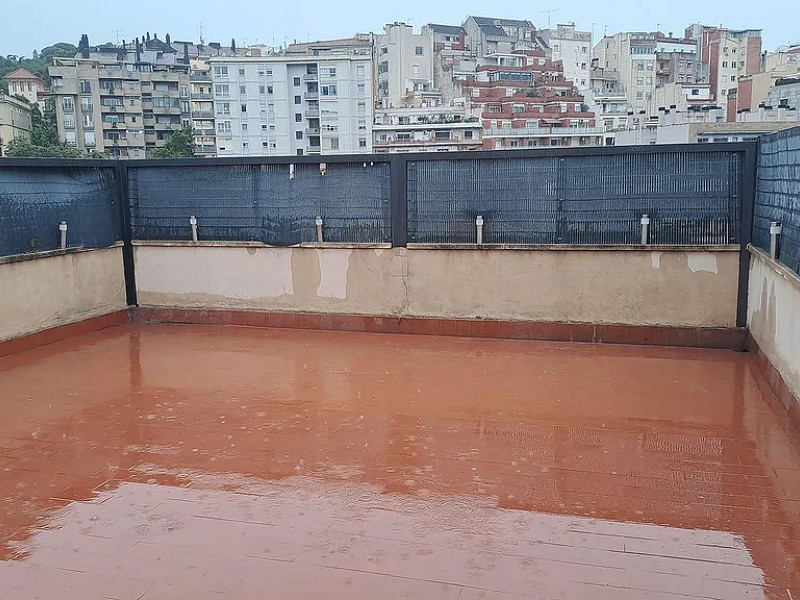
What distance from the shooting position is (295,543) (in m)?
3.13

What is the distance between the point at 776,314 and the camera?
17.3ft

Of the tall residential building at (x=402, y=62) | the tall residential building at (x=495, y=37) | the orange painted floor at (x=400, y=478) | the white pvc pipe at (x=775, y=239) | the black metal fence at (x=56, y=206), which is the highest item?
the tall residential building at (x=495, y=37)

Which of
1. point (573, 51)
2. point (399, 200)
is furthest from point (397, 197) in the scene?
point (573, 51)

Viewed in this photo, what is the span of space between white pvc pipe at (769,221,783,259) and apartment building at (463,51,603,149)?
42.0 m

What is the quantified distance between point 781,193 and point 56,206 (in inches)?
255

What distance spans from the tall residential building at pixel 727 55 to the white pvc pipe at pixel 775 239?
66197 mm

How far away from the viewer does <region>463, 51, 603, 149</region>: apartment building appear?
165ft

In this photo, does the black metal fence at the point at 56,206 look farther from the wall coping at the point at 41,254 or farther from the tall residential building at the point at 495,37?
the tall residential building at the point at 495,37

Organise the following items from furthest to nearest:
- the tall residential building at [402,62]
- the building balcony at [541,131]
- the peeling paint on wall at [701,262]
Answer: the tall residential building at [402,62], the building balcony at [541,131], the peeling paint on wall at [701,262]

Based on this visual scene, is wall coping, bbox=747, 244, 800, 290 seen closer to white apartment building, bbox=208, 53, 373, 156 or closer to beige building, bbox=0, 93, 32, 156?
white apartment building, bbox=208, 53, 373, 156

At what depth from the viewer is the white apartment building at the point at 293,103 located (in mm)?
46375

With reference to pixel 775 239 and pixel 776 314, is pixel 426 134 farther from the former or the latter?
pixel 776 314

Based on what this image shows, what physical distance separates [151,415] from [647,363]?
3915mm

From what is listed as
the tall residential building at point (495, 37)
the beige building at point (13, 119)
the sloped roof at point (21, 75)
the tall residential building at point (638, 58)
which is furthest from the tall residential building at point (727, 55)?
the sloped roof at point (21, 75)
